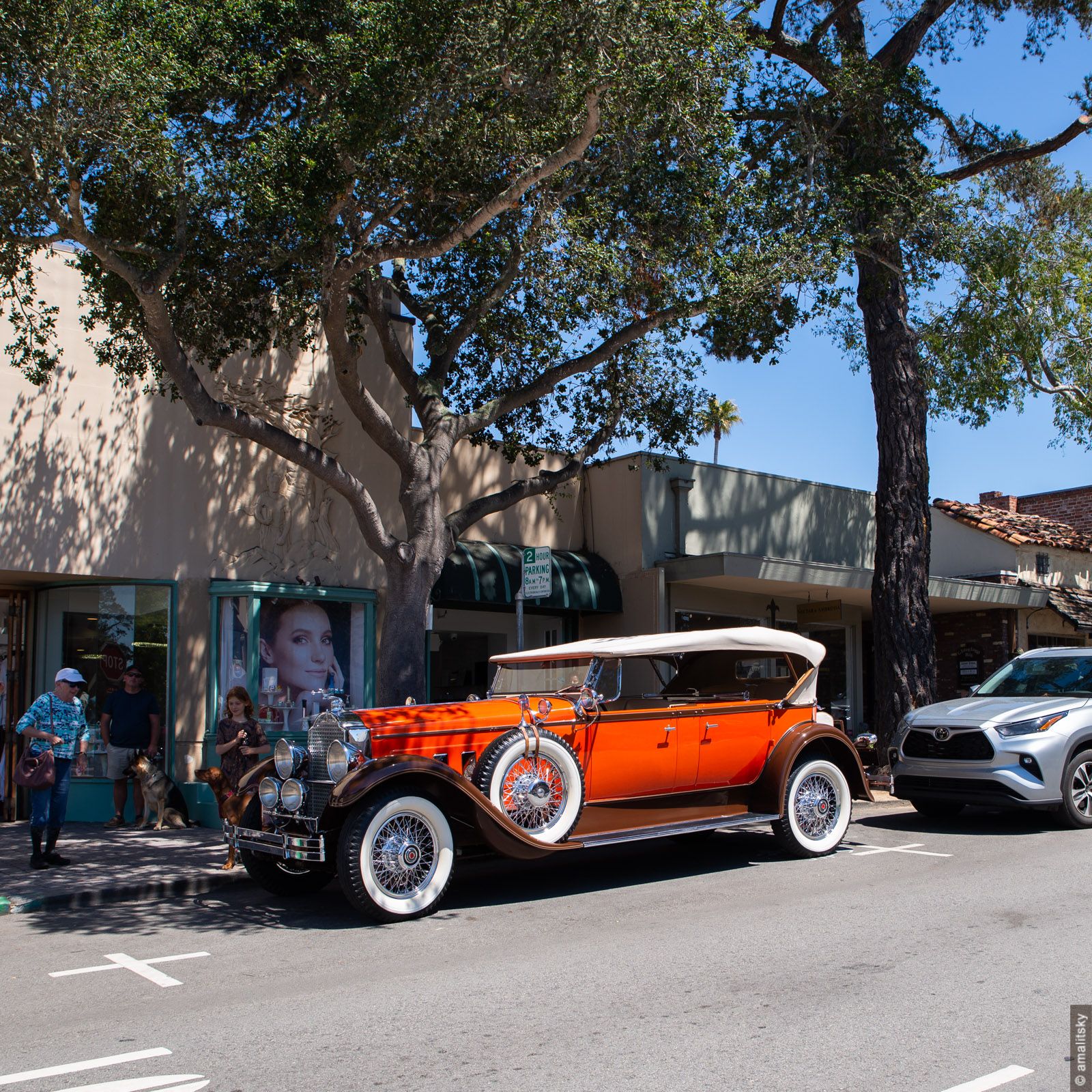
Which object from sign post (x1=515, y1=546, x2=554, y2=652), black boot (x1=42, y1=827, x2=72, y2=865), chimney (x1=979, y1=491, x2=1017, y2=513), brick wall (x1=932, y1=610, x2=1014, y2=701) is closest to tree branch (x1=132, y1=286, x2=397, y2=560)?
sign post (x1=515, y1=546, x2=554, y2=652)

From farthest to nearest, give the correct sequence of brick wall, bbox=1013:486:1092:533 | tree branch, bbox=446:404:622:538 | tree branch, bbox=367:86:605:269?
1. brick wall, bbox=1013:486:1092:533
2. tree branch, bbox=446:404:622:538
3. tree branch, bbox=367:86:605:269

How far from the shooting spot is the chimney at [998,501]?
25.6 metres

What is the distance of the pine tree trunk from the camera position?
14336 mm

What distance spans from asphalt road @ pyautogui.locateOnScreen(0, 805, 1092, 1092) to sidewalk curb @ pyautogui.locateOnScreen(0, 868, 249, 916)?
0.19 m

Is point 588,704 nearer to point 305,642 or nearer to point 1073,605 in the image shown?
point 305,642

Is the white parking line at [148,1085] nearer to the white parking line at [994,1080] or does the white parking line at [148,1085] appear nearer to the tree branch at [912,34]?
the white parking line at [994,1080]

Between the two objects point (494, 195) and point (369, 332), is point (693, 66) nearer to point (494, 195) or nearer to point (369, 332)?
point (494, 195)

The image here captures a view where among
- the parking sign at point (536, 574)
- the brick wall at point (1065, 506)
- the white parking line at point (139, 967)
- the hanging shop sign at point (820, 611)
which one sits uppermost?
the brick wall at point (1065, 506)

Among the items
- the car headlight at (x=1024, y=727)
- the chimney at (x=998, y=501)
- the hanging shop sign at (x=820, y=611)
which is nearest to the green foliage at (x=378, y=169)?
the car headlight at (x=1024, y=727)

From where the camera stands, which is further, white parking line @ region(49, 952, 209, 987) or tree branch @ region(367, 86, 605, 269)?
tree branch @ region(367, 86, 605, 269)

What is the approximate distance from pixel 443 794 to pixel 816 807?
3741mm

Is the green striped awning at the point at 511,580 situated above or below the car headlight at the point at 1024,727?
above

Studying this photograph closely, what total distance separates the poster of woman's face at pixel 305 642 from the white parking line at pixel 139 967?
6.40 metres

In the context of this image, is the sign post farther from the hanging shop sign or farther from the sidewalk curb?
the hanging shop sign
